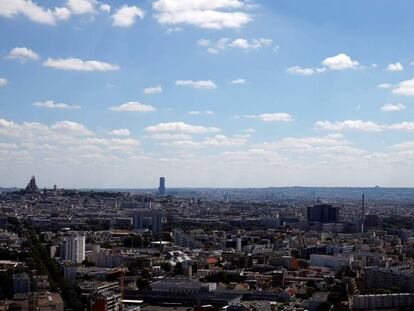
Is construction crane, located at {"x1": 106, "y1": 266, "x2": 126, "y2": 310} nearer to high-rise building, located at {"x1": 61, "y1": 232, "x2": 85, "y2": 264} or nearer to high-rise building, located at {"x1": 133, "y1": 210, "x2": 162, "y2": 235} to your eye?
high-rise building, located at {"x1": 61, "y1": 232, "x2": 85, "y2": 264}

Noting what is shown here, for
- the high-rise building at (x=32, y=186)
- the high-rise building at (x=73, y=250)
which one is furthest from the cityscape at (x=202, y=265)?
the high-rise building at (x=32, y=186)

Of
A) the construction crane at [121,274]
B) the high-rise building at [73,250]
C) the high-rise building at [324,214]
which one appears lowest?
the construction crane at [121,274]

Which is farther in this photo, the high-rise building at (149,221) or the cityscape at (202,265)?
the high-rise building at (149,221)

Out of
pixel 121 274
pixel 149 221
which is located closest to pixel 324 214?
pixel 149 221

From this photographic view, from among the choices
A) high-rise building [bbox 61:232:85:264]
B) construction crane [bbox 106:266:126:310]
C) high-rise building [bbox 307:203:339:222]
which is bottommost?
construction crane [bbox 106:266:126:310]

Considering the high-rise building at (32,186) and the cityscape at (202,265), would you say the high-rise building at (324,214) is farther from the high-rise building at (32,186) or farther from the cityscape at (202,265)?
the high-rise building at (32,186)

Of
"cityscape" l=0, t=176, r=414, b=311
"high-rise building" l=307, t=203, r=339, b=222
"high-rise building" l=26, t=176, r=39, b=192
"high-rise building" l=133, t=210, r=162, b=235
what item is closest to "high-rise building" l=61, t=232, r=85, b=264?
"cityscape" l=0, t=176, r=414, b=311

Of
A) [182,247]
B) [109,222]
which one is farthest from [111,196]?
[182,247]

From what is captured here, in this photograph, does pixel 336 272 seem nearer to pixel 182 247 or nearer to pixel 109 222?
pixel 182 247
